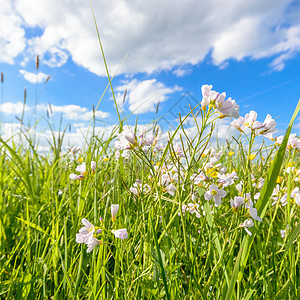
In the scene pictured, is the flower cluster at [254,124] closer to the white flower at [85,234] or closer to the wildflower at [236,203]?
the wildflower at [236,203]

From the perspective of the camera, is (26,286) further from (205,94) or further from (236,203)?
(205,94)

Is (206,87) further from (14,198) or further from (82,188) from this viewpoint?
(14,198)

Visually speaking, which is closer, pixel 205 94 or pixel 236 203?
pixel 205 94

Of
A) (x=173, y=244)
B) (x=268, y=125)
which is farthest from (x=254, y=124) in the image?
(x=173, y=244)

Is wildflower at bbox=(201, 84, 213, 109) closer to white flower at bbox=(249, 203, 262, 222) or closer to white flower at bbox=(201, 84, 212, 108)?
white flower at bbox=(201, 84, 212, 108)

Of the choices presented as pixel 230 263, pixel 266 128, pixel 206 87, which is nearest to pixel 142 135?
pixel 206 87

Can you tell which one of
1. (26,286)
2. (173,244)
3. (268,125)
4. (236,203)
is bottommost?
(26,286)

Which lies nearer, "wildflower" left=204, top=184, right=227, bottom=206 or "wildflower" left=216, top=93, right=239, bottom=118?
"wildflower" left=216, top=93, right=239, bottom=118

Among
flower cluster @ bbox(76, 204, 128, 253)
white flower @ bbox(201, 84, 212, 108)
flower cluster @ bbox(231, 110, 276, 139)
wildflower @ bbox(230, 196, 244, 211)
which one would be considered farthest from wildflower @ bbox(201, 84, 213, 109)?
flower cluster @ bbox(76, 204, 128, 253)

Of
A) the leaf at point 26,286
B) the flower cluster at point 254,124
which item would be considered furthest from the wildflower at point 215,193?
the leaf at point 26,286

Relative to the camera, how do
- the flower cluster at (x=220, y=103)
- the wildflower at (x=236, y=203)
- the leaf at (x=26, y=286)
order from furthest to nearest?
the leaf at (x=26, y=286) → the wildflower at (x=236, y=203) → the flower cluster at (x=220, y=103)

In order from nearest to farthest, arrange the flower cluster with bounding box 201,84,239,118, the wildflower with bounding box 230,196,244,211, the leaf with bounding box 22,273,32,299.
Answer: the flower cluster with bounding box 201,84,239,118
the wildflower with bounding box 230,196,244,211
the leaf with bounding box 22,273,32,299

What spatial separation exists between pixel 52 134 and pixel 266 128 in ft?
6.49

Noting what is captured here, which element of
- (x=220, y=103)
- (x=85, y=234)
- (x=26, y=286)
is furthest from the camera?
(x=26, y=286)
